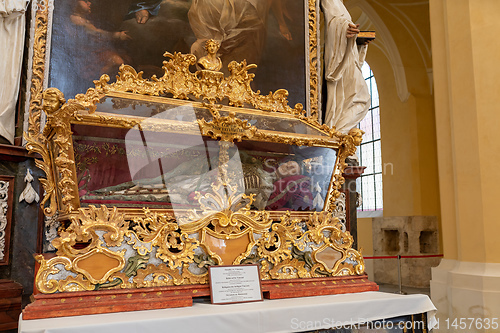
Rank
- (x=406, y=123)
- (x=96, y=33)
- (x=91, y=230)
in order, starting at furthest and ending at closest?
(x=406, y=123)
(x=96, y=33)
(x=91, y=230)

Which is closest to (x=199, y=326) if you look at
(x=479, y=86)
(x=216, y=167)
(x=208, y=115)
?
(x=216, y=167)

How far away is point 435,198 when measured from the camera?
9.80m

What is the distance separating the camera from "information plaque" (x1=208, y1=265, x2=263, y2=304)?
3020 millimetres

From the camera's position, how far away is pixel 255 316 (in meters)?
2.74

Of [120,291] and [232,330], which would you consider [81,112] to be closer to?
[120,291]

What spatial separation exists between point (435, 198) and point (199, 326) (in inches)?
331

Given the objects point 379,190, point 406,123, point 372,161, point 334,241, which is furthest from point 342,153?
point 372,161

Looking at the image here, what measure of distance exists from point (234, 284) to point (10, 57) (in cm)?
289

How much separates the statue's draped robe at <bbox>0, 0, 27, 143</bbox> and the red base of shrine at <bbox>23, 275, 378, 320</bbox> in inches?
77.7

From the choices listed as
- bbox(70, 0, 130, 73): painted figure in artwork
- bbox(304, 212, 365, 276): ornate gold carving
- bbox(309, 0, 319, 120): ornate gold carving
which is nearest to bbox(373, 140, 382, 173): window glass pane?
bbox(309, 0, 319, 120): ornate gold carving

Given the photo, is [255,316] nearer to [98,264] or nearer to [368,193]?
[98,264]

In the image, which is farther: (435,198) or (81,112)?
(435,198)

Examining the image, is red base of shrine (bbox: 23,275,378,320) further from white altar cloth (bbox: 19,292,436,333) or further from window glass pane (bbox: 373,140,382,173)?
window glass pane (bbox: 373,140,382,173)

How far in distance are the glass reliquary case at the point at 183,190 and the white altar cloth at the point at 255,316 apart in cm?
17
